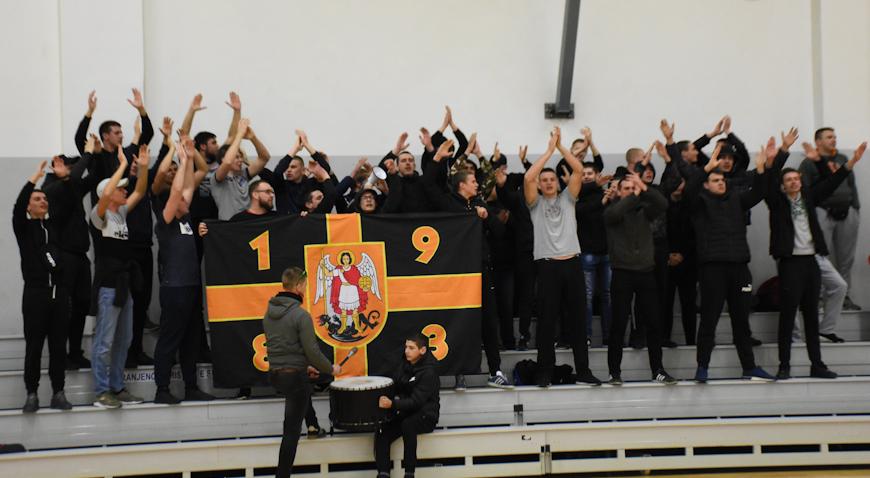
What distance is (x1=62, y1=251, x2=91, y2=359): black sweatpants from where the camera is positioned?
7.42 metres

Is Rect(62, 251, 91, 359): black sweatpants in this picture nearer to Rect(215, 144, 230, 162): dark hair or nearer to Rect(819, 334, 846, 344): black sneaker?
Rect(215, 144, 230, 162): dark hair

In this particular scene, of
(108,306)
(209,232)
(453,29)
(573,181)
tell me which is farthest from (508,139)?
(108,306)

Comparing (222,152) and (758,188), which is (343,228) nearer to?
(222,152)

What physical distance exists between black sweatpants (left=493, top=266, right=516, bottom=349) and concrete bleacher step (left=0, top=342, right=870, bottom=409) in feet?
0.60

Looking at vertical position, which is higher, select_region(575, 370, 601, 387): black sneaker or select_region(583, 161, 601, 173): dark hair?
select_region(583, 161, 601, 173): dark hair

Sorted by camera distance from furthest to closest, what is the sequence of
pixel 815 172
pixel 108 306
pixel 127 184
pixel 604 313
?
pixel 815 172
pixel 604 313
pixel 127 184
pixel 108 306

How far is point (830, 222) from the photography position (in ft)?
31.2

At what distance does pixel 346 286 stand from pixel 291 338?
1249 mm

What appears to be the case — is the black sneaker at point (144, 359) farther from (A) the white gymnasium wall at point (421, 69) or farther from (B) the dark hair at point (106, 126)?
(B) the dark hair at point (106, 126)

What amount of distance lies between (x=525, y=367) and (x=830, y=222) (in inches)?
162

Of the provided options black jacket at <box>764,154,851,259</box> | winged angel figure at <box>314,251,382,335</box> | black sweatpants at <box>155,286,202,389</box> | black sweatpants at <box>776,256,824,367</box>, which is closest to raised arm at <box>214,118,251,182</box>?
black sweatpants at <box>155,286,202,389</box>

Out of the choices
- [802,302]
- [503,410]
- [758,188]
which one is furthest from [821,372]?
[503,410]

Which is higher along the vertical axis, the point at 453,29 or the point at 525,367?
the point at 453,29

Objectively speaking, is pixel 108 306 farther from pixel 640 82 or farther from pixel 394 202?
pixel 640 82
